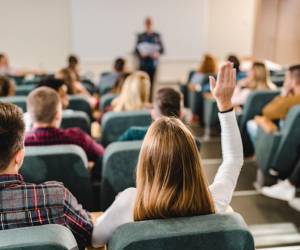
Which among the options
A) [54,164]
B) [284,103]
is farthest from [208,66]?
[54,164]

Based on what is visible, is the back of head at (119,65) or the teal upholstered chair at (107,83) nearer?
the teal upholstered chair at (107,83)

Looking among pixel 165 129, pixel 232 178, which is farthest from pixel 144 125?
pixel 165 129

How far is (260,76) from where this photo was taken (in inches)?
171

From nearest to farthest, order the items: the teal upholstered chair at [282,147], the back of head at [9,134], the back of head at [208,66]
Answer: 1. the back of head at [9,134]
2. the teal upholstered chair at [282,147]
3. the back of head at [208,66]

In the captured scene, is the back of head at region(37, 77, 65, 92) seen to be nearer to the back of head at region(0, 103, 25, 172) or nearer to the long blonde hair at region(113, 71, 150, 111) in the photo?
the long blonde hair at region(113, 71, 150, 111)

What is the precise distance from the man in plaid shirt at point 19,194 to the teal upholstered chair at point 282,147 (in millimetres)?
2067

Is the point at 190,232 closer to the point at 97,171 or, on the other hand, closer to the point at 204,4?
the point at 97,171

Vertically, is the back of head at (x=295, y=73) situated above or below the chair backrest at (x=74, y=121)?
above

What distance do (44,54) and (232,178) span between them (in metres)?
7.41

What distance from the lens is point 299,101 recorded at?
330 cm

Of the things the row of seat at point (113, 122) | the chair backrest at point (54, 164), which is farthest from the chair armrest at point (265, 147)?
the chair backrest at point (54, 164)

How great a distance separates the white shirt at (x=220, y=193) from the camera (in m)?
1.40

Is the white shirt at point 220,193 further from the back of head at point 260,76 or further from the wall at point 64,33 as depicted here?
the wall at point 64,33

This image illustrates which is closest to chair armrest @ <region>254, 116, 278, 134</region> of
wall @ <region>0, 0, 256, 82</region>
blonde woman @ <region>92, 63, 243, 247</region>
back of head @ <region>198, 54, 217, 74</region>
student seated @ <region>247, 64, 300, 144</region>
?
student seated @ <region>247, 64, 300, 144</region>
